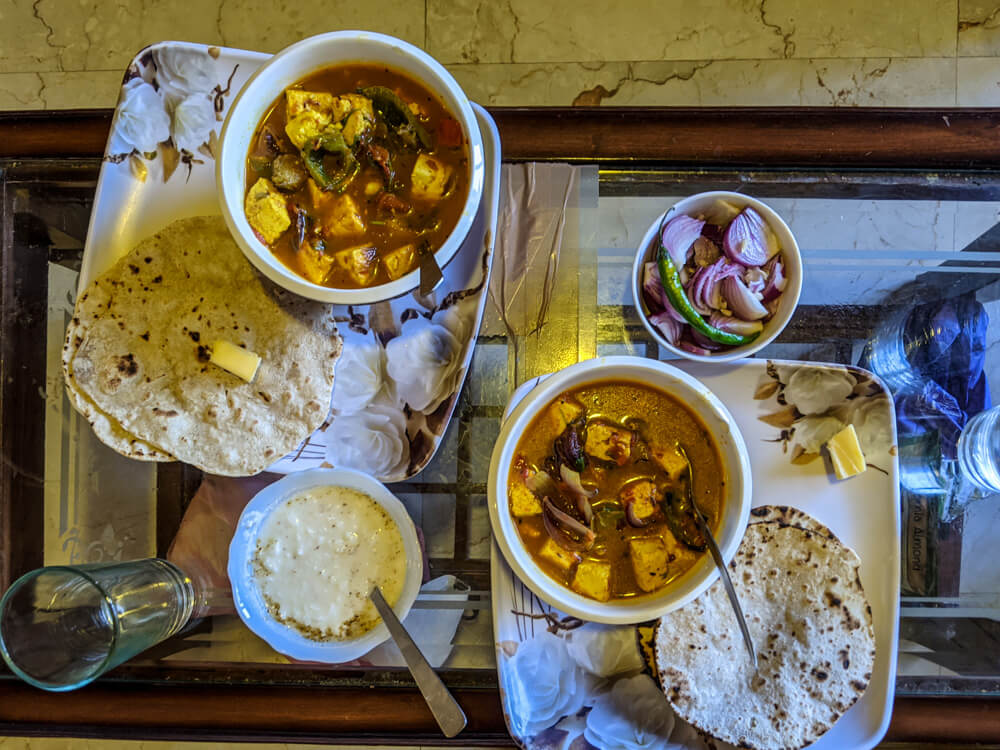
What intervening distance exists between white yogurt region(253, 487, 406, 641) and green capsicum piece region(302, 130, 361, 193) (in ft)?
2.54

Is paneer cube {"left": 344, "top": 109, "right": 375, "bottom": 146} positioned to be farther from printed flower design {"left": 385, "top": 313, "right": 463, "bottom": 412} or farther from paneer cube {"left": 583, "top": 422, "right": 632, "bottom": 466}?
paneer cube {"left": 583, "top": 422, "right": 632, "bottom": 466}

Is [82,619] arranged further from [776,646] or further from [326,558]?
[776,646]

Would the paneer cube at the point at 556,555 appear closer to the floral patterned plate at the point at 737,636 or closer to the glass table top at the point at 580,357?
the floral patterned plate at the point at 737,636

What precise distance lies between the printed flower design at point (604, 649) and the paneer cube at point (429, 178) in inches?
44.5

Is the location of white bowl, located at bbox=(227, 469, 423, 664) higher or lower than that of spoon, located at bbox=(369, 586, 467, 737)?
higher

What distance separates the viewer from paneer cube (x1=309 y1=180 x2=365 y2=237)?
4.99ft

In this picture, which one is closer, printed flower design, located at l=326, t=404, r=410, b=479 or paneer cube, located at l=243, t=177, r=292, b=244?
paneer cube, located at l=243, t=177, r=292, b=244

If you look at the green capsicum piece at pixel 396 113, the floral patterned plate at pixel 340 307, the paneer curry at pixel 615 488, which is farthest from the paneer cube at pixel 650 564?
the green capsicum piece at pixel 396 113

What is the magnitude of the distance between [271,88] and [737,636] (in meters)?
1.72

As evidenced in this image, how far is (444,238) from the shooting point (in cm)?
150

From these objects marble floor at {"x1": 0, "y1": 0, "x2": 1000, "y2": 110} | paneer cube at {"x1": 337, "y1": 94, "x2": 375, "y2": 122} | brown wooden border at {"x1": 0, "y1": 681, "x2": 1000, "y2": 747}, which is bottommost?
brown wooden border at {"x1": 0, "y1": 681, "x2": 1000, "y2": 747}

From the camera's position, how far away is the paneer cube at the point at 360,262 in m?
1.51

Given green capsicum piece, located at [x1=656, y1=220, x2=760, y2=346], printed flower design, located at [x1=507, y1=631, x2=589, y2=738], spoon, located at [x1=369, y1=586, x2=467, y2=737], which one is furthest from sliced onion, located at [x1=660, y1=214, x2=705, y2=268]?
spoon, located at [x1=369, y1=586, x2=467, y2=737]

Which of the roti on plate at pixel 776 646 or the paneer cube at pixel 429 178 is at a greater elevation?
the paneer cube at pixel 429 178
